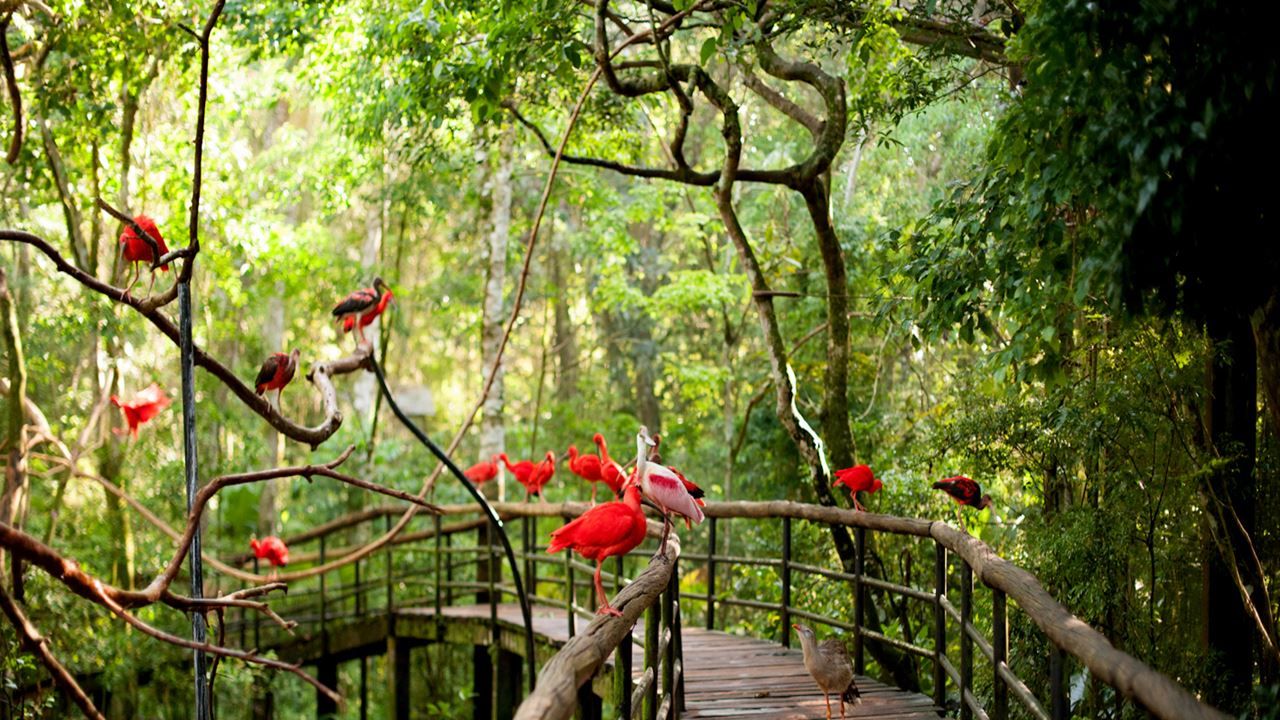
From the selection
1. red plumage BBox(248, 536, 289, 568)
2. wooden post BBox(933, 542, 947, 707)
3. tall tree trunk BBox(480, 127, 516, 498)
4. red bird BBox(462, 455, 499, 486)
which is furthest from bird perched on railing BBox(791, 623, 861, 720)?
tall tree trunk BBox(480, 127, 516, 498)

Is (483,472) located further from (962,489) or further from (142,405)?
(962,489)

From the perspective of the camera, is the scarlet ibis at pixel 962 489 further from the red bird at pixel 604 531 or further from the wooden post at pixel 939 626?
the red bird at pixel 604 531

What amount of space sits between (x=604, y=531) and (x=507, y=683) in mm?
4605

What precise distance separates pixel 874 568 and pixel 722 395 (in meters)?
6.83

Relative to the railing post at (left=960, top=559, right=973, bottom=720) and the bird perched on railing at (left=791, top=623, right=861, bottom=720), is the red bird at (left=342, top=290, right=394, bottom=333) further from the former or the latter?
the railing post at (left=960, top=559, right=973, bottom=720)

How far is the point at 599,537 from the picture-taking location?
420 centimetres

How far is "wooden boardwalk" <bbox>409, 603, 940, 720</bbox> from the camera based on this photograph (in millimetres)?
4758

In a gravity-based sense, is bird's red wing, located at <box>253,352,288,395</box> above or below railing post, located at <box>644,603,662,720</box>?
above

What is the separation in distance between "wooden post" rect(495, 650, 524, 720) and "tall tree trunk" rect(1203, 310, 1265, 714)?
4.82 meters

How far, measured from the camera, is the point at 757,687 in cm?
521

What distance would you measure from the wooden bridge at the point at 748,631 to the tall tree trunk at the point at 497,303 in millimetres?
1148

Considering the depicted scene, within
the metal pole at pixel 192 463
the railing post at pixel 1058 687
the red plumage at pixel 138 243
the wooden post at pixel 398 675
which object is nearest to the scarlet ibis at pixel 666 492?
the railing post at pixel 1058 687

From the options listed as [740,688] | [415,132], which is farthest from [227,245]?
[740,688]

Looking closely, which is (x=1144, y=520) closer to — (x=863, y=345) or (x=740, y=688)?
(x=740, y=688)
